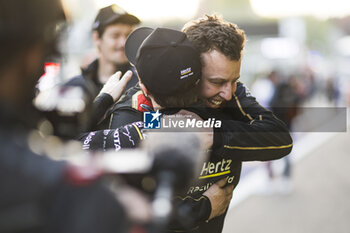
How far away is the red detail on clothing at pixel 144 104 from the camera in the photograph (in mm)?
1340

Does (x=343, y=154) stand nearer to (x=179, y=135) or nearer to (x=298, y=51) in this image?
(x=298, y=51)

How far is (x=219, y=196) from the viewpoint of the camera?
141cm

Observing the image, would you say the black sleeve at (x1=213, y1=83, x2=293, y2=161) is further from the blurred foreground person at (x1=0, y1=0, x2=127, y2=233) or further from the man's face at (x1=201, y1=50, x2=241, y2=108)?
the blurred foreground person at (x1=0, y1=0, x2=127, y2=233)

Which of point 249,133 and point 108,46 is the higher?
point 108,46

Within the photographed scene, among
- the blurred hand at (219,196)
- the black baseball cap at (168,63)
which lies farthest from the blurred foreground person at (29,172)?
the blurred hand at (219,196)

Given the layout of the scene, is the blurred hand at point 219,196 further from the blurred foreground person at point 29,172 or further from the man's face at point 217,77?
the blurred foreground person at point 29,172

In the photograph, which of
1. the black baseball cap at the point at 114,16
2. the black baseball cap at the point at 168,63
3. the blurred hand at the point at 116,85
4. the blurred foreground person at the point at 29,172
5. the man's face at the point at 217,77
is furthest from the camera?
the black baseball cap at the point at 114,16

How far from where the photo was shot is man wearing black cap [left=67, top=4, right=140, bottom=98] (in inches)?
61.1

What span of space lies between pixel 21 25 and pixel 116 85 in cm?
80

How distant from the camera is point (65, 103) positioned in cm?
Answer: 138

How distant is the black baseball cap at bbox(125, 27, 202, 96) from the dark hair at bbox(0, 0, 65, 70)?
1.73 feet

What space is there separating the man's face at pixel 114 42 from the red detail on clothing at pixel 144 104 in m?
0.29

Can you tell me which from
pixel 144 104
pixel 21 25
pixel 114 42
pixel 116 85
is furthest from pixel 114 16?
pixel 21 25

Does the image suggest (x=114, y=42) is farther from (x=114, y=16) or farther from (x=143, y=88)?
(x=143, y=88)
